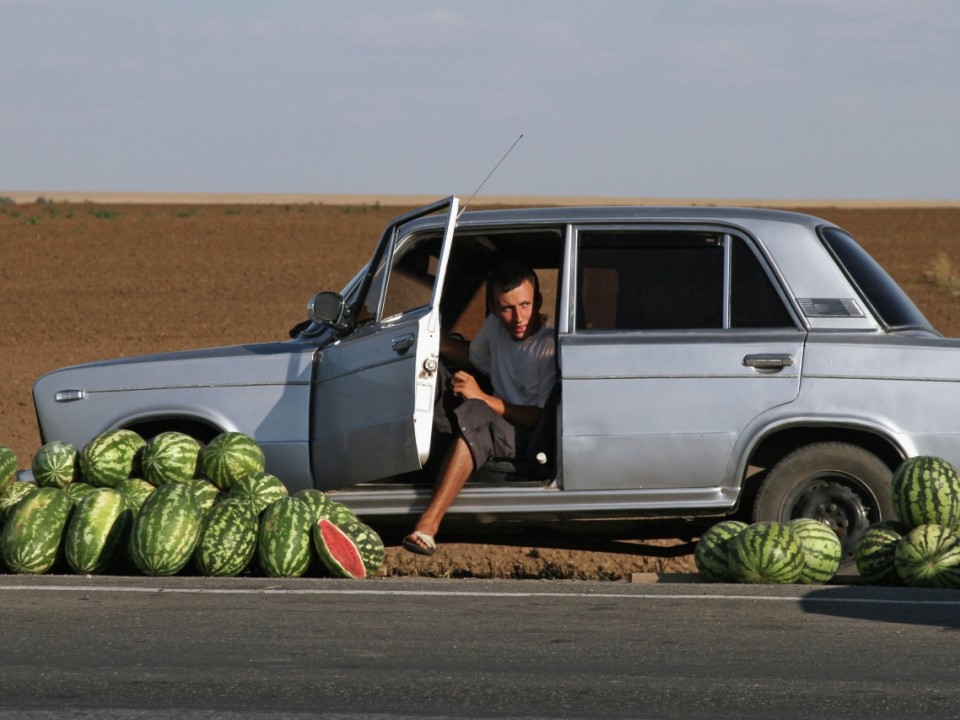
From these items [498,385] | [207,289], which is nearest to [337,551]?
[498,385]

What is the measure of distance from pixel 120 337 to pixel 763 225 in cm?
1936

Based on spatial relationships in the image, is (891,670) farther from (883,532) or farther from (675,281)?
(675,281)

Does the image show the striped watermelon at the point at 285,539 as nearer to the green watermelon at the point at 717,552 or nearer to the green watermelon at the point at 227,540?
the green watermelon at the point at 227,540

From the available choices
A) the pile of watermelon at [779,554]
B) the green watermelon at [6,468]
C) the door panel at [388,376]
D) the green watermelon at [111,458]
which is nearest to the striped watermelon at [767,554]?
the pile of watermelon at [779,554]

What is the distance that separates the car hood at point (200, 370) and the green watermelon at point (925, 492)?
10.3 ft

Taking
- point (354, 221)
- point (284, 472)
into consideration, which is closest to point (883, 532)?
point (284, 472)

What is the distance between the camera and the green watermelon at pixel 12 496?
25.0 feet

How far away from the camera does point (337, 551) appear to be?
713 cm

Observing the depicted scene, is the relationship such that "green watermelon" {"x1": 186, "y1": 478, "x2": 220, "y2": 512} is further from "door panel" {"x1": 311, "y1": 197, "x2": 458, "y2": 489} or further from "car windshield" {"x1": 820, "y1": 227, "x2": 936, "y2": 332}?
"car windshield" {"x1": 820, "y1": 227, "x2": 936, "y2": 332}

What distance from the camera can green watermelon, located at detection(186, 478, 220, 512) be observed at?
297 inches

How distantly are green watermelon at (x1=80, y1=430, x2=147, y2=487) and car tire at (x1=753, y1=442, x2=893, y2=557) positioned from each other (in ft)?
10.8

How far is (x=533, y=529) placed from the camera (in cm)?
861

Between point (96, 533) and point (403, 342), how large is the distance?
5.88 feet

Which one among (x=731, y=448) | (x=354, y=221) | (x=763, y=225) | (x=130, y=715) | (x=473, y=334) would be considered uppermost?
(x=354, y=221)
